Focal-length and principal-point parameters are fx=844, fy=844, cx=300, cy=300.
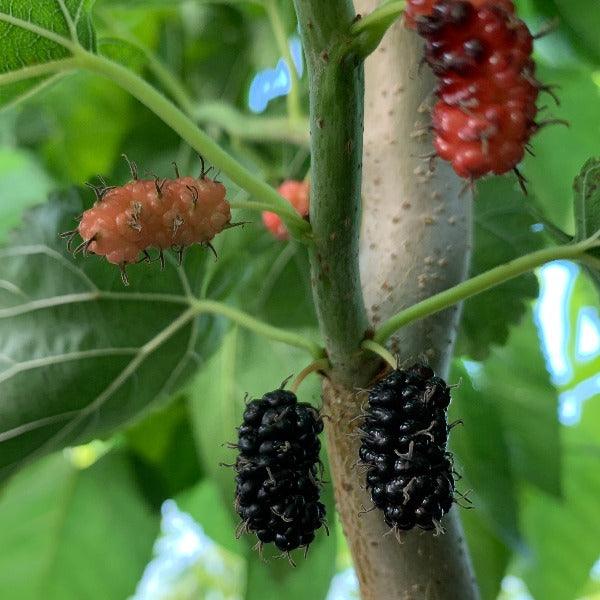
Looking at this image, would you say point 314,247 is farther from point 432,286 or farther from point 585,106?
point 585,106

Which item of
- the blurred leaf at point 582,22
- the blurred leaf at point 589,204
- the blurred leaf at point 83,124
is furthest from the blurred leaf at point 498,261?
the blurred leaf at point 83,124

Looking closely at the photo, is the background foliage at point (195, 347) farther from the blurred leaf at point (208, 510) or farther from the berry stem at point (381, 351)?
the berry stem at point (381, 351)

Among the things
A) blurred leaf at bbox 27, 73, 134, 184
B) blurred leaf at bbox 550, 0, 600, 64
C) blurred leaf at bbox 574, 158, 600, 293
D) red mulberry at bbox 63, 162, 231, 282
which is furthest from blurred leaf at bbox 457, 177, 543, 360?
blurred leaf at bbox 27, 73, 134, 184

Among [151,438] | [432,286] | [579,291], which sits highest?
[432,286]

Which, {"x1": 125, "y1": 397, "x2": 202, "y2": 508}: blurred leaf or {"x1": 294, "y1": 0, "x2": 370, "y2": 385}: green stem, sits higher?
{"x1": 294, "y1": 0, "x2": 370, "y2": 385}: green stem

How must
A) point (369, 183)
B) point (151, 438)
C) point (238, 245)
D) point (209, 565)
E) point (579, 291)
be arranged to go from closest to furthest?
point (369, 183) → point (238, 245) → point (151, 438) → point (579, 291) → point (209, 565)

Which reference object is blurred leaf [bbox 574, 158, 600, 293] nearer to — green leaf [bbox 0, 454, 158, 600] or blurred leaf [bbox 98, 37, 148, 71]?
blurred leaf [bbox 98, 37, 148, 71]

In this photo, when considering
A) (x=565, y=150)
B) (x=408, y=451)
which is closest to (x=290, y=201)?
(x=565, y=150)

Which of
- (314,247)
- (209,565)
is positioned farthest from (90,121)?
(209,565)
